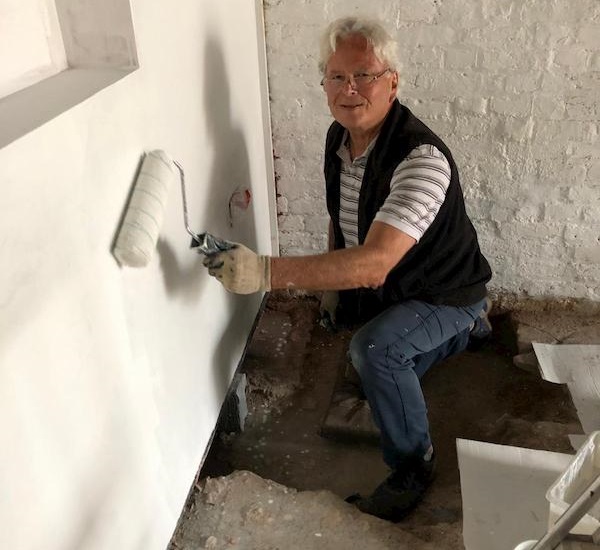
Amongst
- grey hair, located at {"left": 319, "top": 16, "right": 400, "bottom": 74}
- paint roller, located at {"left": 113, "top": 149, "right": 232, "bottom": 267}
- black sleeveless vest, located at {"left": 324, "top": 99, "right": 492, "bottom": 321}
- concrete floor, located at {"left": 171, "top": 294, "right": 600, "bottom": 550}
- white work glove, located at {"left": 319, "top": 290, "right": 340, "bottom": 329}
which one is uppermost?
grey hair, located at {"left": 319, "top": 16, "right": 400, "bottom": 74}

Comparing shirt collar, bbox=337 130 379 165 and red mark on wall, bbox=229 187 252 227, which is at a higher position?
shirt collar, bbox=337 130 379 165

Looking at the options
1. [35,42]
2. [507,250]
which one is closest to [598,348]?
[507,250]

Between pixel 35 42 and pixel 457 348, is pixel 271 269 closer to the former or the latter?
pixel 35 42

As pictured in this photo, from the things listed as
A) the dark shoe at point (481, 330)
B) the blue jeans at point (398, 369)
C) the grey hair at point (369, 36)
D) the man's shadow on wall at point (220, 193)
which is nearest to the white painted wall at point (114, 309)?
the man's shadow on wall at point (220, 193)

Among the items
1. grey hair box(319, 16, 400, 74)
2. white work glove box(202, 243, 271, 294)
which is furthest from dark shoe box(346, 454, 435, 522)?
grey hair box(319, 16, 400, 74)

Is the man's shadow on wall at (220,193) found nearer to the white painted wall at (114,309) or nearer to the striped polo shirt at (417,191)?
the white painted wall at (114,309)

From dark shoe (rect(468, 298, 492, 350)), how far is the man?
288 mm

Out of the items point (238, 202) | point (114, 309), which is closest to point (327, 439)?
point (238, 202)

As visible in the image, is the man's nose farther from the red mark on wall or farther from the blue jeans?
the blue jeans

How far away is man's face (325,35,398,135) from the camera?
1.51m

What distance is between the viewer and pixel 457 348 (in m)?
2.00

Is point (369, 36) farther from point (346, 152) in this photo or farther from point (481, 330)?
point (481, 330)

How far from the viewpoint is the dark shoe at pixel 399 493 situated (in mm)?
1634

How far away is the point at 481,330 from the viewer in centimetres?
213
